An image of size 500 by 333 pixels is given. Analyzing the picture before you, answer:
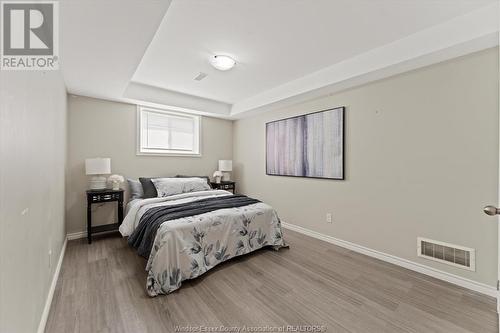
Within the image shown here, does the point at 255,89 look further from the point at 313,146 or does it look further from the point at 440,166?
the point at 440,166

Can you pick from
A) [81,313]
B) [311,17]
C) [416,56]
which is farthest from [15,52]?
[416,56]

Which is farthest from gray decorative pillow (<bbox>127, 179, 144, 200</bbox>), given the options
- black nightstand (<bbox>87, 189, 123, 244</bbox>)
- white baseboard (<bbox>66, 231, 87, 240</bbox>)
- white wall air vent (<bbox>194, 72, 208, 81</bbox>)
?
white wall air vent (<bbox>194, 72, 208, 81</bbox>)

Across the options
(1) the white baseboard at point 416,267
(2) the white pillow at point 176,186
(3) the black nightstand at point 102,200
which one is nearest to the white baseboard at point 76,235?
(3) the black nightstand at point 102,200

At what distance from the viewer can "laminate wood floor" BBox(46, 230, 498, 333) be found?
1.60 metres

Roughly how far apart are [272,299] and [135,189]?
2.80 meters

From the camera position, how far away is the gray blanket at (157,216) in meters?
2.27

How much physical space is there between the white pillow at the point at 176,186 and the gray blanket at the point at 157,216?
0.79 metres

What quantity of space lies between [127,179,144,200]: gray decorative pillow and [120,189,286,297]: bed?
24.4 inches

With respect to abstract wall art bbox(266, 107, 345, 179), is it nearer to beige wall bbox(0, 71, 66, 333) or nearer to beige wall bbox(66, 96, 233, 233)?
beige wall bbox(66, 96, 233, 233)

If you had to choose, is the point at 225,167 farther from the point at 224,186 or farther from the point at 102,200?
the point at 102,200

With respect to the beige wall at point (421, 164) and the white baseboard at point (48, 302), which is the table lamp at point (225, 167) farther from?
the white baseboard at point (48, 302)

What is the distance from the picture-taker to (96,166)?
3154 millimetres

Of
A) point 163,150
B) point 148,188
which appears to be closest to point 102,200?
point 148,188

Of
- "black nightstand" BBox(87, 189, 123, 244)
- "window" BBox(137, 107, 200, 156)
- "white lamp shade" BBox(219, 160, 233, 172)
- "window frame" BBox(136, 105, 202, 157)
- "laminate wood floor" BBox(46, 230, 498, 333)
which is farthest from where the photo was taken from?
"white lamp shade" BBox(219, 160, 233, 172)
